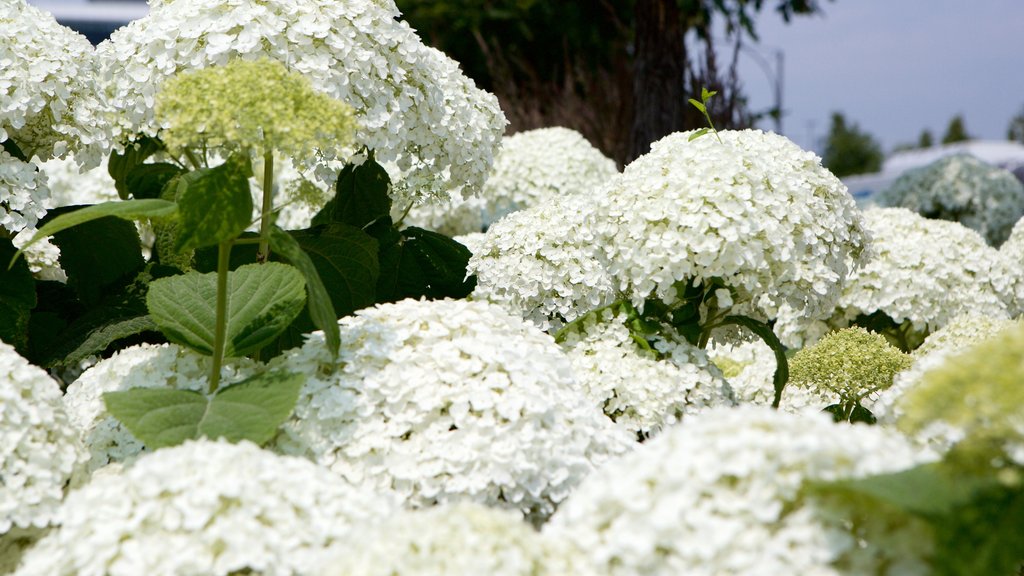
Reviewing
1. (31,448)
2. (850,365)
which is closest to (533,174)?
(850,365)

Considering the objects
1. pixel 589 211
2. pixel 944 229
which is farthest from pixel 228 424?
pixel 944 229

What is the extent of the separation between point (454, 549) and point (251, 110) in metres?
0.95

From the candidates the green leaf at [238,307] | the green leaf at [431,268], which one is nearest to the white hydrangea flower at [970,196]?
the green leaf at [431,268]

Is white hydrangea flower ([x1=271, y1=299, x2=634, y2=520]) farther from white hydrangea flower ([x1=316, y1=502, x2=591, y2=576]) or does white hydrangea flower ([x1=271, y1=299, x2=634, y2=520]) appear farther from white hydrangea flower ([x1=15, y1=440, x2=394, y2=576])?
white hydrangea flower ([x1=316, y1=502, x2=591, y2=576])

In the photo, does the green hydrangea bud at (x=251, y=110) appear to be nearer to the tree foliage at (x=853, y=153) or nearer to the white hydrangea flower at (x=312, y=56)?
Answer: the white hydrangea flower at (x=312, y=56)

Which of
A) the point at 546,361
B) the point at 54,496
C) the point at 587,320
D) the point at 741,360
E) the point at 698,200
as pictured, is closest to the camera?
the point at 54,496

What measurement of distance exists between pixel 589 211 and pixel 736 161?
55 cm

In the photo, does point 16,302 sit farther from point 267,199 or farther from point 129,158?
point 267,199

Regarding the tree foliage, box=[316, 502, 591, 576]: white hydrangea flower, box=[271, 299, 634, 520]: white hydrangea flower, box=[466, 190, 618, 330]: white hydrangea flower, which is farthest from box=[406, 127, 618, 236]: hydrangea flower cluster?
the tree foliage

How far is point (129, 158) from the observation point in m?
3.25

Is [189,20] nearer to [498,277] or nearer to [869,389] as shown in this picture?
[498,277]

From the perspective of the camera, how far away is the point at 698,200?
241 cm

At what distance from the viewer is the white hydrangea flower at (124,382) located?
2.21 metres

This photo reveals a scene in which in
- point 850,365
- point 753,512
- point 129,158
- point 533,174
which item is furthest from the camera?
point 533,174
